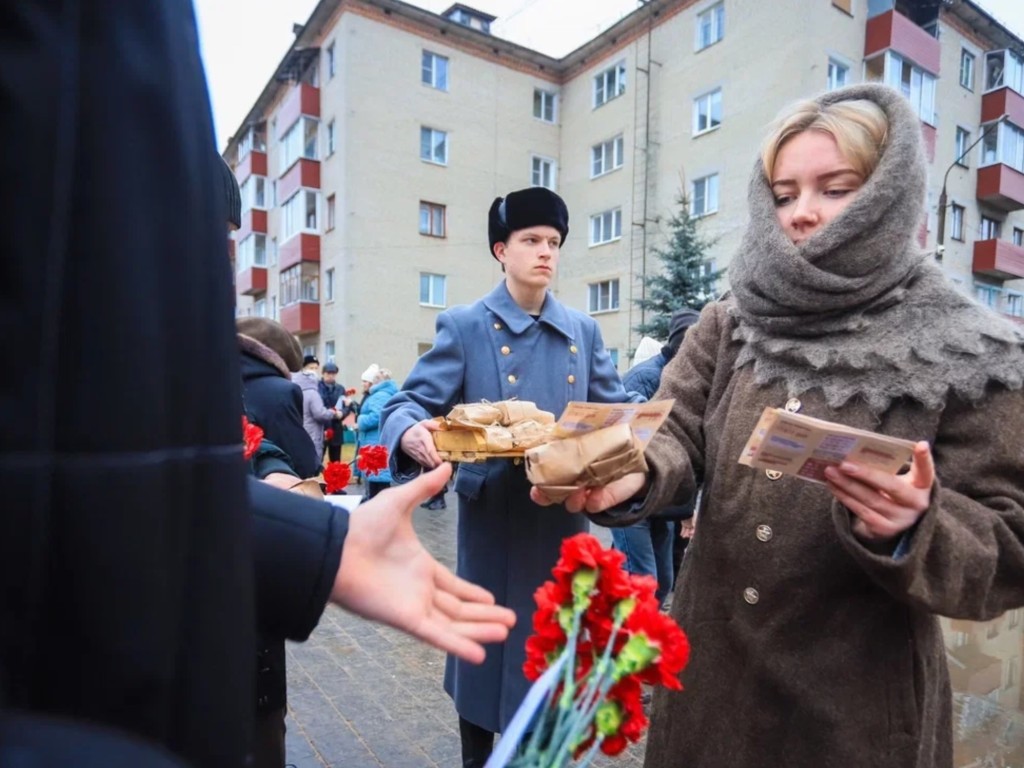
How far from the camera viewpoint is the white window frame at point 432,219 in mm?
20703

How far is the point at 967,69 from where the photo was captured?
1970 centimetres

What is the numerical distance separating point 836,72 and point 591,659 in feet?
63.3

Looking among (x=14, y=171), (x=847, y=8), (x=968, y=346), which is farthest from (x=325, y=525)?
(x=847, y=8)

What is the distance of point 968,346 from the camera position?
130 cm

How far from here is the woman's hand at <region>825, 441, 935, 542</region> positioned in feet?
3.70

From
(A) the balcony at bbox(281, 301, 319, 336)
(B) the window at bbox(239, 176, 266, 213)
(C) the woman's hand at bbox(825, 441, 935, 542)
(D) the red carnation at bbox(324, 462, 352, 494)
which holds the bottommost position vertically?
(D) the red carnation at bbox(324, 462, 352, 494)

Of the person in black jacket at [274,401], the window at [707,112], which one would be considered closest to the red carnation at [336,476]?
Result: the person in black jacket at [274,401]

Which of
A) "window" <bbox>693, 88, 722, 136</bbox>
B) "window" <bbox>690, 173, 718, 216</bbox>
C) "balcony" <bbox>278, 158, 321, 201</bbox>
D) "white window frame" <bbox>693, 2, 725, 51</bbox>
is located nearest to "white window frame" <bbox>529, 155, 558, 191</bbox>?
"window" <bbox>693, 88, 722, 136</bbox>

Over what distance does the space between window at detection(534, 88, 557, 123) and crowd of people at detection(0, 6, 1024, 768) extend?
2178 cm

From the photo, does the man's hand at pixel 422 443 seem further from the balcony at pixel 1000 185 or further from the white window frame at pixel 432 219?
the balcony at pixel 1000 185

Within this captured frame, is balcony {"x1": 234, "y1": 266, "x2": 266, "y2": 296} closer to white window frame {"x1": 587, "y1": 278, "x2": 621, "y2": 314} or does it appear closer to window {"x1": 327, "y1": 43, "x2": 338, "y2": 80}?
window {"x1": 327, "y1": 43, "x2": 338, "y2": 80}

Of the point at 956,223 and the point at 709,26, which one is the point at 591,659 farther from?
the point at 956,223

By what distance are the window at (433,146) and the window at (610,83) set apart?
5.21m

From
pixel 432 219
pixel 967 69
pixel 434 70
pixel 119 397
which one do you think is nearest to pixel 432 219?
pixel 432 219
